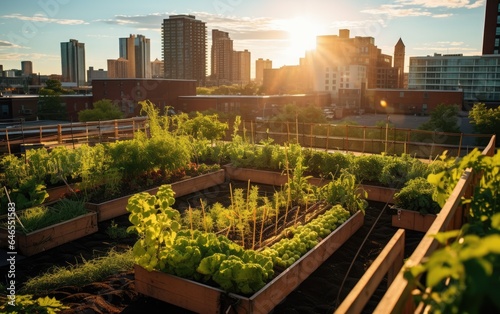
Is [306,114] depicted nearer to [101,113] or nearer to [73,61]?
[101,113]

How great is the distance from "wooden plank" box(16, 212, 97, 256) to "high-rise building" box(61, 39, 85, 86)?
10781cm

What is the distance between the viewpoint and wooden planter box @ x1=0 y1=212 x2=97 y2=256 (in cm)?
868

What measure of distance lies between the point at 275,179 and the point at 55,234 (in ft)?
22.1

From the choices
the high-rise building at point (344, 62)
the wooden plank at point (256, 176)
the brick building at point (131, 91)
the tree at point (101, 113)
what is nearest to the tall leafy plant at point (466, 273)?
the wooden plank at point (256, 176)

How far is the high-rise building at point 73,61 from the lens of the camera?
113 meters

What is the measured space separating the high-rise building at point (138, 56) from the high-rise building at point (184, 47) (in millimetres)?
41852

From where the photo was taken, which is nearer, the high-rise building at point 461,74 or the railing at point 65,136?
the railing at point 65,136

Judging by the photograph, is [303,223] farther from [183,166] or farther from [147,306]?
[183,166]

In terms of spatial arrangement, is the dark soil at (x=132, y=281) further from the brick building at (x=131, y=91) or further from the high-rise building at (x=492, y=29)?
the high-rise building at (x=492, y=29)

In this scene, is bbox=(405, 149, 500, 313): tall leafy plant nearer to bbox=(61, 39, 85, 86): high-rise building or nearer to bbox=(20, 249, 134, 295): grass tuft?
bbox=(20, 249, 134, 295): grass tuft

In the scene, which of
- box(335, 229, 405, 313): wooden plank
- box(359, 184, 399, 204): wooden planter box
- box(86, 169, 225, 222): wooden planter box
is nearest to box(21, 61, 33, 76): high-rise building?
box(86, 169, 225, 222): wooden planter box

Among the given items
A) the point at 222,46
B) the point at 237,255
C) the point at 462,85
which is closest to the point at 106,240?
the point at 237,255

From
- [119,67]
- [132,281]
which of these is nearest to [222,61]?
[119,67]

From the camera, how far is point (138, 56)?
517 feet
